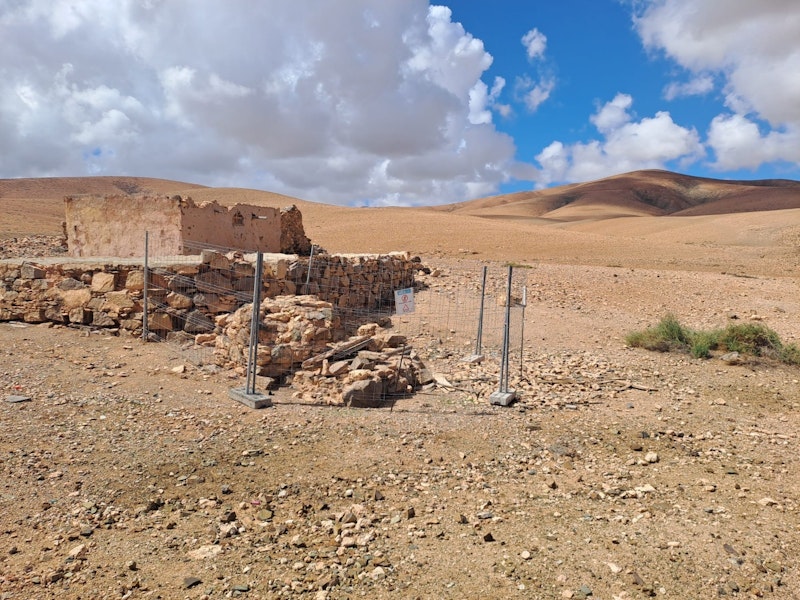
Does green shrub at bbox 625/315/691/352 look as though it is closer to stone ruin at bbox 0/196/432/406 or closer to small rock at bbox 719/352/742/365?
small rock at bbox 719/352/742/365

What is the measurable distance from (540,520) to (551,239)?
30404 mm

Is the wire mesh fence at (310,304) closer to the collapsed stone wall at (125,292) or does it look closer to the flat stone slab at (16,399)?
the collapsed stone wall at (125,292)

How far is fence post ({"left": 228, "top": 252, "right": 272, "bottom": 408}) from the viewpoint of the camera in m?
6.32

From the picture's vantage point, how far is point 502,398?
22.4ft

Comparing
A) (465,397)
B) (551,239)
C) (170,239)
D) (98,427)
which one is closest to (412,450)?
(465,397)

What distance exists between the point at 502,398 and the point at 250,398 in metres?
3.02

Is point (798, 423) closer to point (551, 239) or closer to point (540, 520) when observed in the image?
point (540, 520)

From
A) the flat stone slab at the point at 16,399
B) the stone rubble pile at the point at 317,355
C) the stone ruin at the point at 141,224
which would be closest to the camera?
the flat stone slab at the point at 16,399

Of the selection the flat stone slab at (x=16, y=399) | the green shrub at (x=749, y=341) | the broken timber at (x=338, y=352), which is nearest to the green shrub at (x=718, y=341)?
the green shrub at (x=749, y=341)

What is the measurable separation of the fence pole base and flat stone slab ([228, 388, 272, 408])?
2699mm

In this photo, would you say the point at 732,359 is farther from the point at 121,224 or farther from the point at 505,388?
the point at 121,224

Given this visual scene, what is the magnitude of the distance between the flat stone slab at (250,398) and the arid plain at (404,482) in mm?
196

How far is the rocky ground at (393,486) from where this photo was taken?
348cm

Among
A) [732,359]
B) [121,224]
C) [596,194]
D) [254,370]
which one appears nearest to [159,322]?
[254,370]
